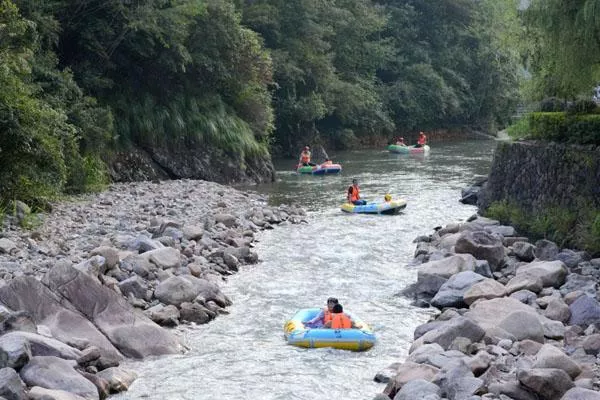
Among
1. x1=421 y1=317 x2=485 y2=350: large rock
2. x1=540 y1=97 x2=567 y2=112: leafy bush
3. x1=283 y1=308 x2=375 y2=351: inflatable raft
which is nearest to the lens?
x1=421 y1=317 x2=485 y2=350: large rock

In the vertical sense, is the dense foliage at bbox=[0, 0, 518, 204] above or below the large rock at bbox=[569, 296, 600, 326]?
above

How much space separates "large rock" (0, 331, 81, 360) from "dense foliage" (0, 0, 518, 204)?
23.1 feet

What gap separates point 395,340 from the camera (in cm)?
1172

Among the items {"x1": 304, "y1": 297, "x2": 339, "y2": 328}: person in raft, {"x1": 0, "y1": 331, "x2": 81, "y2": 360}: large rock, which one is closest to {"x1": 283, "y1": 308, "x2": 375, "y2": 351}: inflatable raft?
{"x1": 304, "y1": 297, "x2": 339, "y2": 328}: person in raft

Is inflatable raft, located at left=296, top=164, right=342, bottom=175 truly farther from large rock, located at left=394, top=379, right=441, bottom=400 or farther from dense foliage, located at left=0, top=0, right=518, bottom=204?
large rock, located at left=394, top=379, right=441, bottom=400

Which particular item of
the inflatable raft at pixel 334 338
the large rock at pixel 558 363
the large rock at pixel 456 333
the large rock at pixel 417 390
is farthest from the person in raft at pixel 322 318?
the large rock at pixel 558 363

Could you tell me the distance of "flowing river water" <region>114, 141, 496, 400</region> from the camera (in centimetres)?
980

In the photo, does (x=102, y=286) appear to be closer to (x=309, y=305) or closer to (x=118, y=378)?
(x=118, y=378)

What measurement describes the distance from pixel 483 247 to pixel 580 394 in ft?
25.2

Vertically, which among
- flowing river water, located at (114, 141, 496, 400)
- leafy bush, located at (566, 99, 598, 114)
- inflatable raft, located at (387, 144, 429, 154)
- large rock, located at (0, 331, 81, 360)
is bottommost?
flowing river water, located at (114, 141, 496, 400)

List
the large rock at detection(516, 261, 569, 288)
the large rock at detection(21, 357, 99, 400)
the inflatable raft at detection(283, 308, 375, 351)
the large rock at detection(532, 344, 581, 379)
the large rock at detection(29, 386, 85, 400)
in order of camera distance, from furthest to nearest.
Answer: the large rock at detection(516, 261, 569, 288)
the inflatable raft at detection(283, 308, 375, 351)
the large rock at detection(532, 344, 581, 379)
the large rock at detection(21, 357, 99, 400)
the large rock at detection(29, 386, 85, 400)

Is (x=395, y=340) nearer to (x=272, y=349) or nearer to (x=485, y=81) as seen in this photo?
(x=272, y=349)

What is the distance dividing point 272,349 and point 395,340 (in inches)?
72.3

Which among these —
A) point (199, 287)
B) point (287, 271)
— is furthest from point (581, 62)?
point (199, 287)
